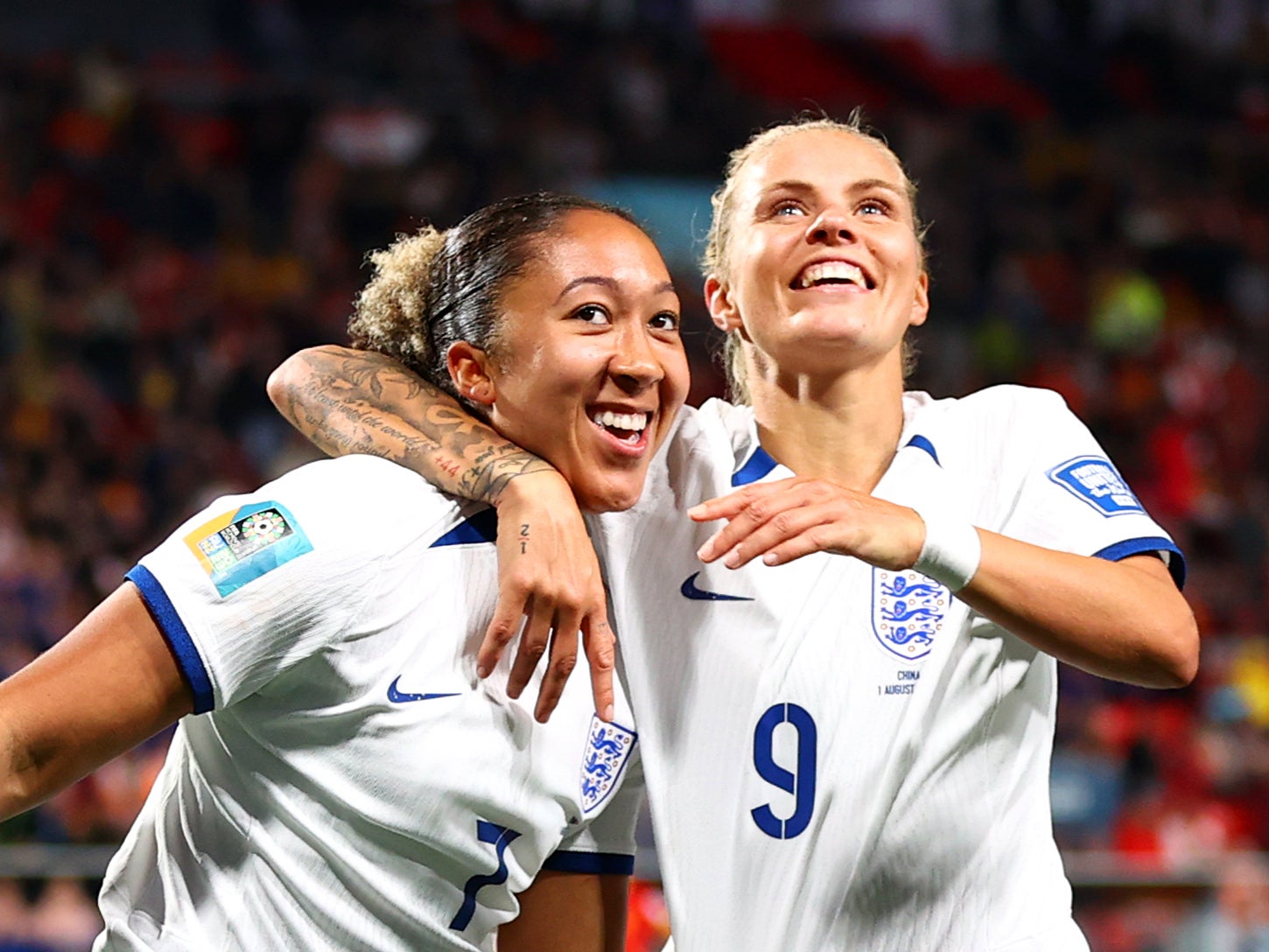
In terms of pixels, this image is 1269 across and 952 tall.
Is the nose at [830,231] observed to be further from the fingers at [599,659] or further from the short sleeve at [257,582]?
the short sleeve at [257,582]

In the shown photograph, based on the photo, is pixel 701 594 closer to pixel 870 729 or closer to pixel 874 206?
pixel 870 729

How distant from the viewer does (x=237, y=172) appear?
34.2 ft

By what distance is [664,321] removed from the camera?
8.09 ft

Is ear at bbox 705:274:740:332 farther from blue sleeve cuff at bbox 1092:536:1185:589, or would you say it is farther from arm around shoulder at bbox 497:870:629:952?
arm around shoulder at bbox 497:870:629:952

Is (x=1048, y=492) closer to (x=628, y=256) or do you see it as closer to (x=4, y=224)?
(x=628, y=256)

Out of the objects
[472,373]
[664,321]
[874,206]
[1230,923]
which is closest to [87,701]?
[472,373]

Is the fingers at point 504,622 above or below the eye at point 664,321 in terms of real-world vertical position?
below

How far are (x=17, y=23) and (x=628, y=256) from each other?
10393 millimetres

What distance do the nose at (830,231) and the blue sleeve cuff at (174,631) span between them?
3.95ft

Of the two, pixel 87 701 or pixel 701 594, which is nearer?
pixel 87 701

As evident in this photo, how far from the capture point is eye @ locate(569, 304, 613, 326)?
7.86ft

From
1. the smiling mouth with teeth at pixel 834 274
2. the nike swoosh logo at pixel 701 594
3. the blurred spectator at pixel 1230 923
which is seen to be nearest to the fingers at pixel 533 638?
the nike swoosh logo at pixel 701 594

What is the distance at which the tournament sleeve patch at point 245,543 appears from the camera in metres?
2.03

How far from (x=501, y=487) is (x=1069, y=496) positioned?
33.2 inches
